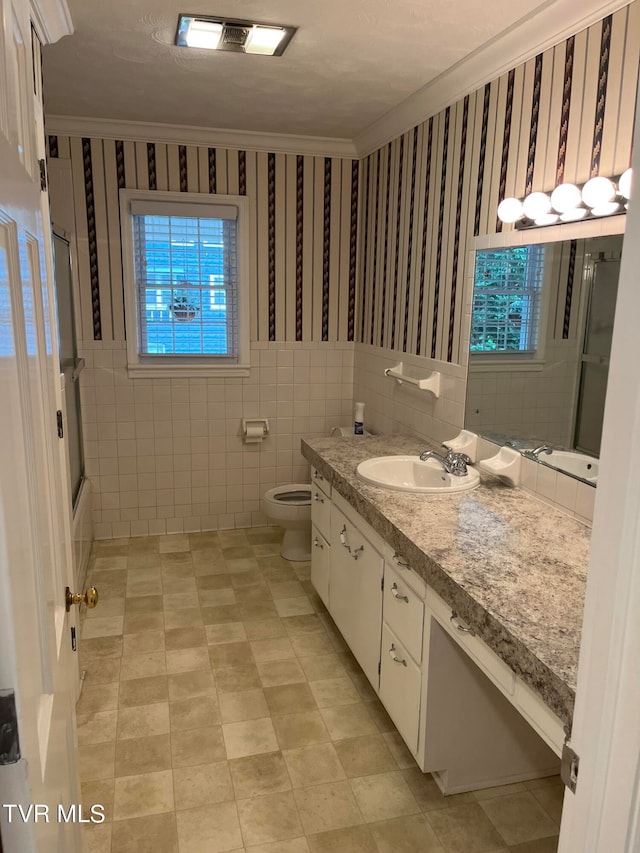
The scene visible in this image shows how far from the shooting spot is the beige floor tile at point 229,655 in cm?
289

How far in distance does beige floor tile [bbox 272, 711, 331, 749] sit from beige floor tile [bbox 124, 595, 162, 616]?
1128 millimetres

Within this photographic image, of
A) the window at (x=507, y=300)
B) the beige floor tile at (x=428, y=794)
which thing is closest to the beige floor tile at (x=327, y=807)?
the beige floor tile at (x=428, y=794)

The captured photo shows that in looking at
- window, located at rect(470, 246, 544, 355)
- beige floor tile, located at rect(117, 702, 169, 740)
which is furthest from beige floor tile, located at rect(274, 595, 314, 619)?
window, located at rect(470, 246, 544, 355)

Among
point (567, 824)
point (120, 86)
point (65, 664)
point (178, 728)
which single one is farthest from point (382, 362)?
point (567, 824)

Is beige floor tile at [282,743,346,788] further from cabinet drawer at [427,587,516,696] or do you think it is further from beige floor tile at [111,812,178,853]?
cabinet drawer at [427,587,516,696]

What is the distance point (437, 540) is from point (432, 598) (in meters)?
0.18

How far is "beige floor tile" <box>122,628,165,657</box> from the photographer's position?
2989 mm

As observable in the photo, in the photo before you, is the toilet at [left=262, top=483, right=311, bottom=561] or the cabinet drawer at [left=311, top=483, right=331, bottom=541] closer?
the cabinet drawer at [left=311, top=483, right=331, bottom=541]

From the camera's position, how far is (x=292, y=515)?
3803 millimetres

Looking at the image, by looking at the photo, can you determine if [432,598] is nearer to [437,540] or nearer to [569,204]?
[437,540]

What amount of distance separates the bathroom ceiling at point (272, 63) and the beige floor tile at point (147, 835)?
270cm

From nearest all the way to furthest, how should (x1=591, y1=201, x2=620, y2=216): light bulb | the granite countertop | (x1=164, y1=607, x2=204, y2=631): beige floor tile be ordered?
the granite countertop
(x1=591, y1=201, x2=620, y2=216): light bulb
(x1=164, y1=607, x2=204, y2=631): beige floor tile

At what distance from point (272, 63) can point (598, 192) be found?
1550 millimetres

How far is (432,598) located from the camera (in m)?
1.93
